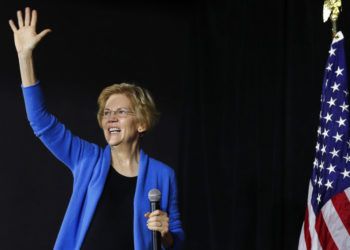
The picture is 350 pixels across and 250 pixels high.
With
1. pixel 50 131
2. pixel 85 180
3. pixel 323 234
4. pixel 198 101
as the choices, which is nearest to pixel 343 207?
pixel 323 234

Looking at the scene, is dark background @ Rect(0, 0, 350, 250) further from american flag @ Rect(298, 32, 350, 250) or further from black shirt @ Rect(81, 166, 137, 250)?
black shirt @ Rect(81, 166, 137, 250)

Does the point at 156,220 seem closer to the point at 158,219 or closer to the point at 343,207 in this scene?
the point at 158,219

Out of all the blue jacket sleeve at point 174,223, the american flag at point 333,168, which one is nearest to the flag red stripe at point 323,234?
the american flag at point 333,168

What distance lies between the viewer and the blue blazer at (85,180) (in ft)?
7.05

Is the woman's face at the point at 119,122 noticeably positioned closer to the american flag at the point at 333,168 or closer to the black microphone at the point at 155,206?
the black microphone at the point at 155,206

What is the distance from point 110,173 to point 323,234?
1084 millimetres

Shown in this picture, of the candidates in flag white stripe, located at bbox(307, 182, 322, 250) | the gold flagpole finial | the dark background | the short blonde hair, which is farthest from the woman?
the dark background

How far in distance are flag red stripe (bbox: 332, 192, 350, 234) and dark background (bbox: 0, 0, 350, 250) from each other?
0.80 metres

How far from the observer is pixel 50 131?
2.20 metres

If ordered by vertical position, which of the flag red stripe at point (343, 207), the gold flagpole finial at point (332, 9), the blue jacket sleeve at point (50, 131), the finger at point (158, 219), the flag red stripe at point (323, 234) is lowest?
the flag red stripe at point (323, 234)

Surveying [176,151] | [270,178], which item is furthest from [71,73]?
[270,178]

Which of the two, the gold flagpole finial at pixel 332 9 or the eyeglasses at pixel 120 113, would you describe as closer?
the eyeglasses at pixel 120 113

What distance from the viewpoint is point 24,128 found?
4125 mm

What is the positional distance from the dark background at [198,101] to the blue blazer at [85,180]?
52.4 inches
